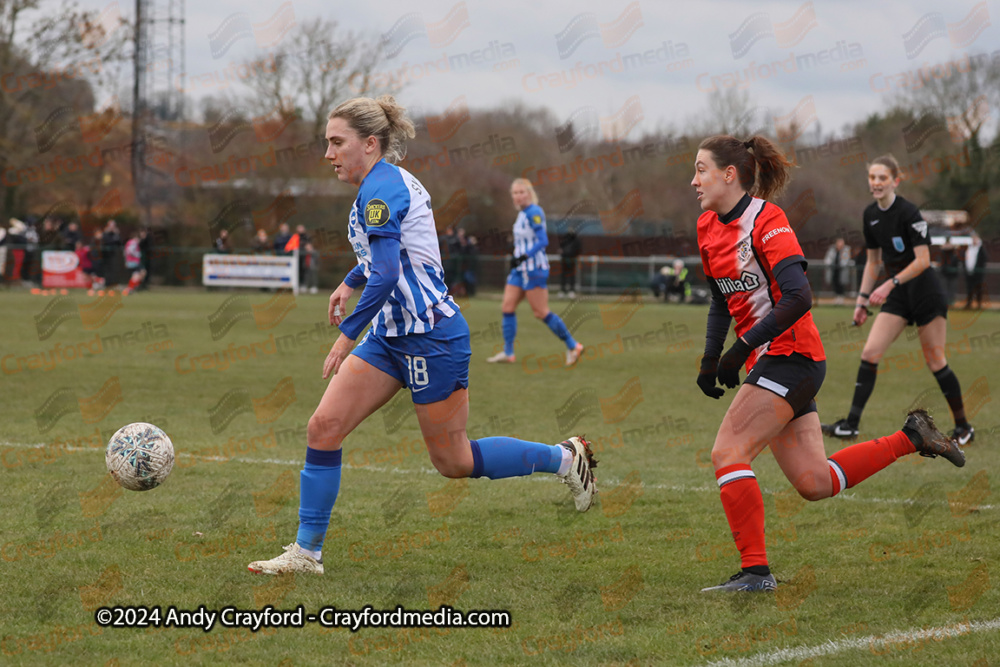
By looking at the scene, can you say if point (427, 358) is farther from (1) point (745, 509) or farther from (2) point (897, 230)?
(2) point (897, 230)

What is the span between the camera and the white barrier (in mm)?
29406

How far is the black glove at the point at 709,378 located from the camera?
4.50m

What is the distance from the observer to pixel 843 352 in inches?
619

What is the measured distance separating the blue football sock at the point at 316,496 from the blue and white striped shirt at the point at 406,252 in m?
0.62

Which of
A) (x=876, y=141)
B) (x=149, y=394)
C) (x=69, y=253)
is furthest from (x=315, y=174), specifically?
(x=149, y=394)

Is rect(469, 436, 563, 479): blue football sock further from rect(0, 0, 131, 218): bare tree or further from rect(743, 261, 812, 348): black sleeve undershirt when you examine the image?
rect(0, 0, 131, 218): bare tree

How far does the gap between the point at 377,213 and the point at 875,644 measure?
2538 millimetres

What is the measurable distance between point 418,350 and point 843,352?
12.6 meters

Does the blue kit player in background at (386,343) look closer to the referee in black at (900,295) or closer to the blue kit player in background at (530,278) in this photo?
the referee in black at (900,295)

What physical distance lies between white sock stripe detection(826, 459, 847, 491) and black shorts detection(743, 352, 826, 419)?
40cm

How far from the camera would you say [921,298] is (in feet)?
26.6

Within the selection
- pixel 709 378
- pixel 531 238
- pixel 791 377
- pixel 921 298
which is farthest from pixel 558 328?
pixel 791 377

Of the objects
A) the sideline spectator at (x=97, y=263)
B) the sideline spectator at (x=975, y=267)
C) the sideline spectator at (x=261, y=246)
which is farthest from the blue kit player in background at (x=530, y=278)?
the sideline spectator at (x=97, y=263)

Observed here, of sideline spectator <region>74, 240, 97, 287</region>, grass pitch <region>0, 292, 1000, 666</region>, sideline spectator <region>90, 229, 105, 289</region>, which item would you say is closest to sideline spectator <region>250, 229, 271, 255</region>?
sideline spectator <region>90, 229, 105, 289</region>
